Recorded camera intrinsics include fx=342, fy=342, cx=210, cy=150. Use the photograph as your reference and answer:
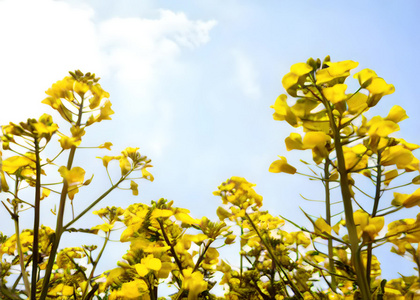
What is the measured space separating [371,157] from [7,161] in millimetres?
885

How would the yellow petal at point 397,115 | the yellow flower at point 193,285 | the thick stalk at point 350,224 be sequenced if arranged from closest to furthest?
the thick stalk at point 350,224
the yellow petal at point 397,115
the yellow flower at point 193,285

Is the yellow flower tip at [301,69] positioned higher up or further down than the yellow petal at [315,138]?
higher up

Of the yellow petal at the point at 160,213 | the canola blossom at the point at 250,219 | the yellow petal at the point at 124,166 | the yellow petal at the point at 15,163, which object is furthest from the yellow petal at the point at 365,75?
the yellow petal at the point at 15,163

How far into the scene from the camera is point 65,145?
86 cm

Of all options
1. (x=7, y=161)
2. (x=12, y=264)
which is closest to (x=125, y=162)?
(x=7, y=161)

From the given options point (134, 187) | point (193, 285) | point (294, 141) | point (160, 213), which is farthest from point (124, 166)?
point (294, 141)

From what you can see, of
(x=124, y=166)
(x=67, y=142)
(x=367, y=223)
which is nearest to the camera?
(x=367, y=223)

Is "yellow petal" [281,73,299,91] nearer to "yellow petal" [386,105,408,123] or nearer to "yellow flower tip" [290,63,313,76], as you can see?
"yellow flower tip" [290,63,313,76]

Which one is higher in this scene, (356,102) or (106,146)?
(106,146)

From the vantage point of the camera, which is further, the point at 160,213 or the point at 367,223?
the point at 160,213

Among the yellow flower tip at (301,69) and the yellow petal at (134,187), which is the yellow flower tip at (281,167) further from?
the yellow petal at (134,187)

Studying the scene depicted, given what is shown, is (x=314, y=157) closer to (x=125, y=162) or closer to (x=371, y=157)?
(x=371, y=157)

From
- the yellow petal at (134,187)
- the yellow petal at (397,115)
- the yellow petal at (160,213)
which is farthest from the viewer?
the yellow petal at (134,187)

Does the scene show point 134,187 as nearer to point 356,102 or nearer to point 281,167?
point 281,167
